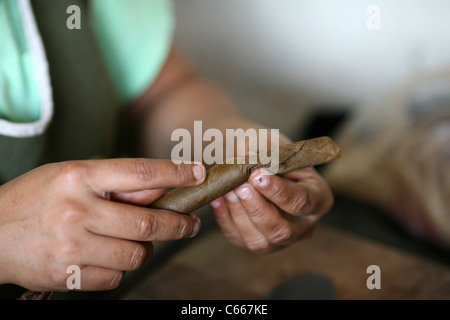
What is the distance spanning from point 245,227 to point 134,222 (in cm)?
18

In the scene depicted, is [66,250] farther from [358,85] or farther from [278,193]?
[358,85]

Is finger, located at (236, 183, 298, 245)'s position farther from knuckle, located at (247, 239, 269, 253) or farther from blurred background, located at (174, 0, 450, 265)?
blurred background, located at (174, 0, 450, 265)

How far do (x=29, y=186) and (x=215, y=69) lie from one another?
1060 millimetres

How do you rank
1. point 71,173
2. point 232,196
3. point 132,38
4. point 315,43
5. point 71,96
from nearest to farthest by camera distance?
1. point 71,173
2. point 232,196
3. point 71,96
4. point 132,38
5. point 315,43

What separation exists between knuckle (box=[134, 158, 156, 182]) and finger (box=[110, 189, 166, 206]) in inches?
1.9

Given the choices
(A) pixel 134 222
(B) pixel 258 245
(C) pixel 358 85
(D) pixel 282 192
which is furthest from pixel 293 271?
(C) pixel 358 85

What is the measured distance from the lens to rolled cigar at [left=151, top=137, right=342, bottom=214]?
1.82ft

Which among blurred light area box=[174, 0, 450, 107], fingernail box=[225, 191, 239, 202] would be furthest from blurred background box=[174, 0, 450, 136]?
fingernail box=[225, 191, 239, 202]

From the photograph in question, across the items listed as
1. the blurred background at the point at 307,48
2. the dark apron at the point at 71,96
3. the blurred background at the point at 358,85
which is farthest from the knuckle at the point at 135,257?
the blurred background at the point at 307,48

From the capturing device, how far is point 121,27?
2.74 ft

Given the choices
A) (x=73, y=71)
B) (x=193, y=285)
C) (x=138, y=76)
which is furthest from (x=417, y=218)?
(x=73, y=71)

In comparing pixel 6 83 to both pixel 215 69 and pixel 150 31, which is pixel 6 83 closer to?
pixel 150 31

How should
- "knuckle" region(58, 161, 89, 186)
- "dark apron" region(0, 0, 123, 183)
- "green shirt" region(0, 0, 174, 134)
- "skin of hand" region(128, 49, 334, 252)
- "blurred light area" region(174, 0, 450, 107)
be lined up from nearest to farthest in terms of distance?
"knuckle" region(58, 161, 89, 186) → "skin of hand" region(128, 49, 334, 252) → "dark apron" region(0, 0, 123, 183) → "green shirt" region(0, 0, 174, 134) → "blurred light area" region(174, 0, 450, 107)

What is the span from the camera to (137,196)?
55 cm
